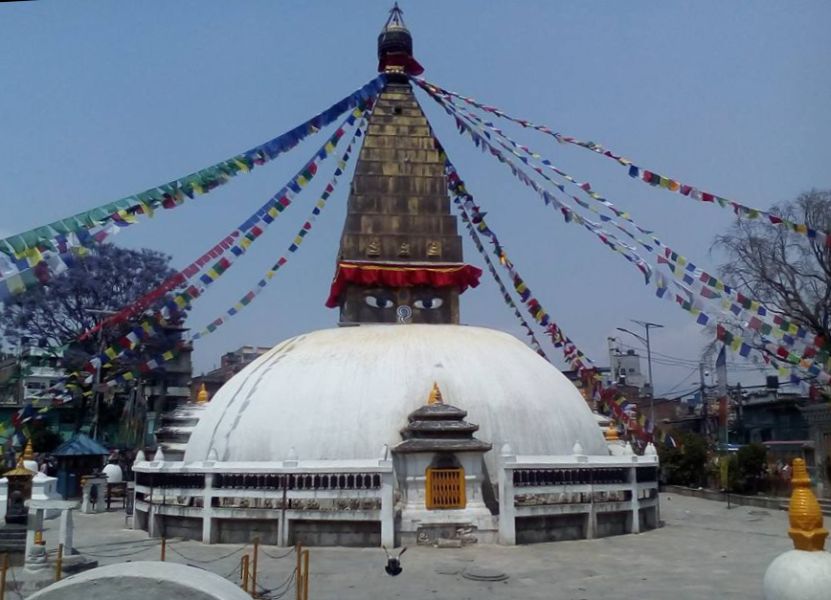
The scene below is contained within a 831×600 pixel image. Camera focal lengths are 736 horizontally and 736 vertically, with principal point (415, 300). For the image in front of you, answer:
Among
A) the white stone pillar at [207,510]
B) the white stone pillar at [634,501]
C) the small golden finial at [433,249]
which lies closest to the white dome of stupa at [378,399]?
the white stone pillar at [207,510]

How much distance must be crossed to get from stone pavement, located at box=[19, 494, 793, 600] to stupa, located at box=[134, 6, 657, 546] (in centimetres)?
70

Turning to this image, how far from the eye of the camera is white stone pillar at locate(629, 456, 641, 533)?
20000 mm

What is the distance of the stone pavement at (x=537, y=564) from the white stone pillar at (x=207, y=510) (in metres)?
0.31

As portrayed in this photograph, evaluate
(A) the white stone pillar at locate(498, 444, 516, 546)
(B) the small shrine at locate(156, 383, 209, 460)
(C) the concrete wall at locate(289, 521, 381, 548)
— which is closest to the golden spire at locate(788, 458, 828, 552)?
(A) the white stone pillar at locate(498, 444, 516, 546)

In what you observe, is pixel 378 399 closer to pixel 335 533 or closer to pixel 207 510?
pixel 335 533

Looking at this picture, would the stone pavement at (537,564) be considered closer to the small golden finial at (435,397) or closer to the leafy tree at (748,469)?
the small golden finial at (435,397)

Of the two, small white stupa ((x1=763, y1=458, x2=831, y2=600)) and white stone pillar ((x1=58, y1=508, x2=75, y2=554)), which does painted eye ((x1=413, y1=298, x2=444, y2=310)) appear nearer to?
white stone pillar ((x1=58, y1=508, x2=75, y2=554))

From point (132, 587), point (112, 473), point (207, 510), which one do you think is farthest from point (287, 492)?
point (112, 473)

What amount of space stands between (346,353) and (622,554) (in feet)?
30.3

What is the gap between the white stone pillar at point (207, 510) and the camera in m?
18.4

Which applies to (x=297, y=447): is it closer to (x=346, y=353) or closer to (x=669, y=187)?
(x=346, y=353)

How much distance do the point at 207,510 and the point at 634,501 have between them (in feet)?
37.2

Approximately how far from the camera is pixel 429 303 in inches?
1009

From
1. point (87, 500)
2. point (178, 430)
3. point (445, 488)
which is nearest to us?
point (445, 488)
